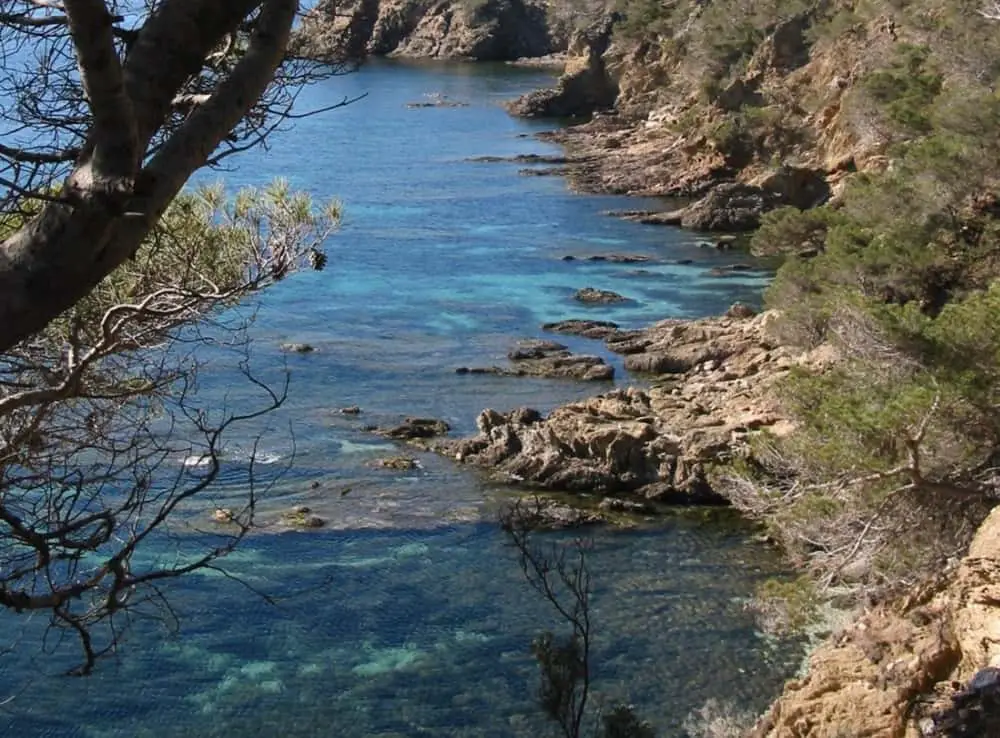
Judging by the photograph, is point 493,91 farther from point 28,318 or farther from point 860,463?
point 28,318

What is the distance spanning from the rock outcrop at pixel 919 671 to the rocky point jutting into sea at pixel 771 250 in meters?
0.02

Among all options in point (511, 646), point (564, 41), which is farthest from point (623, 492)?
point (564, 41)

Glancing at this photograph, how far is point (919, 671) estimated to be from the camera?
8.56 m

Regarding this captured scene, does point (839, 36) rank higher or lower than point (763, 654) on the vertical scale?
higher

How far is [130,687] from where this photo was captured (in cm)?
1430

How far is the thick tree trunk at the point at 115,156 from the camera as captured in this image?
3.23 m

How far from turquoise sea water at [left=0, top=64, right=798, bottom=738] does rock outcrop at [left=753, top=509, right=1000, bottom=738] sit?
4228 mm

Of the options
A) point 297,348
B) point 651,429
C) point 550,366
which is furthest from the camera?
point 297,348

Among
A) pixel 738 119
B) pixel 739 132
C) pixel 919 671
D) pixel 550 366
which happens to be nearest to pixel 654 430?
pixel 550 366

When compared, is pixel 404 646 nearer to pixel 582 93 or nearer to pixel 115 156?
pixel 115 156

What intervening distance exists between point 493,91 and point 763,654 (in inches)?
2607

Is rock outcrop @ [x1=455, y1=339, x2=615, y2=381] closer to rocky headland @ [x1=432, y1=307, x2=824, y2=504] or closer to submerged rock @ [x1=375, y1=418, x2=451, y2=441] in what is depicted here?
rocky headland @ [x1=432, y1=307, x2=824, y2=504]

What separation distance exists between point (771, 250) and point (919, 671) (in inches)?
958

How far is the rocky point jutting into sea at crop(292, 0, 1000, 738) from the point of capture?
9062 millimetres
